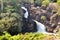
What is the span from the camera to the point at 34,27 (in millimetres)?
28719

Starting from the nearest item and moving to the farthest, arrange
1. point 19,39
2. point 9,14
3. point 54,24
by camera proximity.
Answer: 1. point 19,39
2. point 9,14
3. point 54,24

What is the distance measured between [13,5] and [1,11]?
265cm

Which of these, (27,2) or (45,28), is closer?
(45,28)

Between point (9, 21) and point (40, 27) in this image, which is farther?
point (40, 27)

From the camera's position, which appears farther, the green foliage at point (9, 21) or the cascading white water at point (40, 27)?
the cascading white water at point (40, 27)

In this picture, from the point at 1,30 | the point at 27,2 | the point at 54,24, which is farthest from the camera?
the point at 27,2

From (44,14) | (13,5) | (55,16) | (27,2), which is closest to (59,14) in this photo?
(55,16)

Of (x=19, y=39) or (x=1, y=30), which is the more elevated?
(x=19, y=39)

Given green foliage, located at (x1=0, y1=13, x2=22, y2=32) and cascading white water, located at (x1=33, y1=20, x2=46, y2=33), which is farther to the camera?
cascading white water, located at (x1=33, y1=20, x2=46, y2=33)

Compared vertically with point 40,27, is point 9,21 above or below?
above

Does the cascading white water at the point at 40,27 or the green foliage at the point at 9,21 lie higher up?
the green foliage at the point at 9,21

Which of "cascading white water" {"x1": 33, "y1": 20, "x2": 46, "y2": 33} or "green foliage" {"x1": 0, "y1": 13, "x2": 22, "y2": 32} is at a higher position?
"green foliage" {"x1": 0, "y1": 13, "x2": 22, "y2": 32}

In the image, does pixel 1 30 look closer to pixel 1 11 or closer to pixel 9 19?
pixel 9 19

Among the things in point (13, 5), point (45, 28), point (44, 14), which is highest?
point (13, 5)
